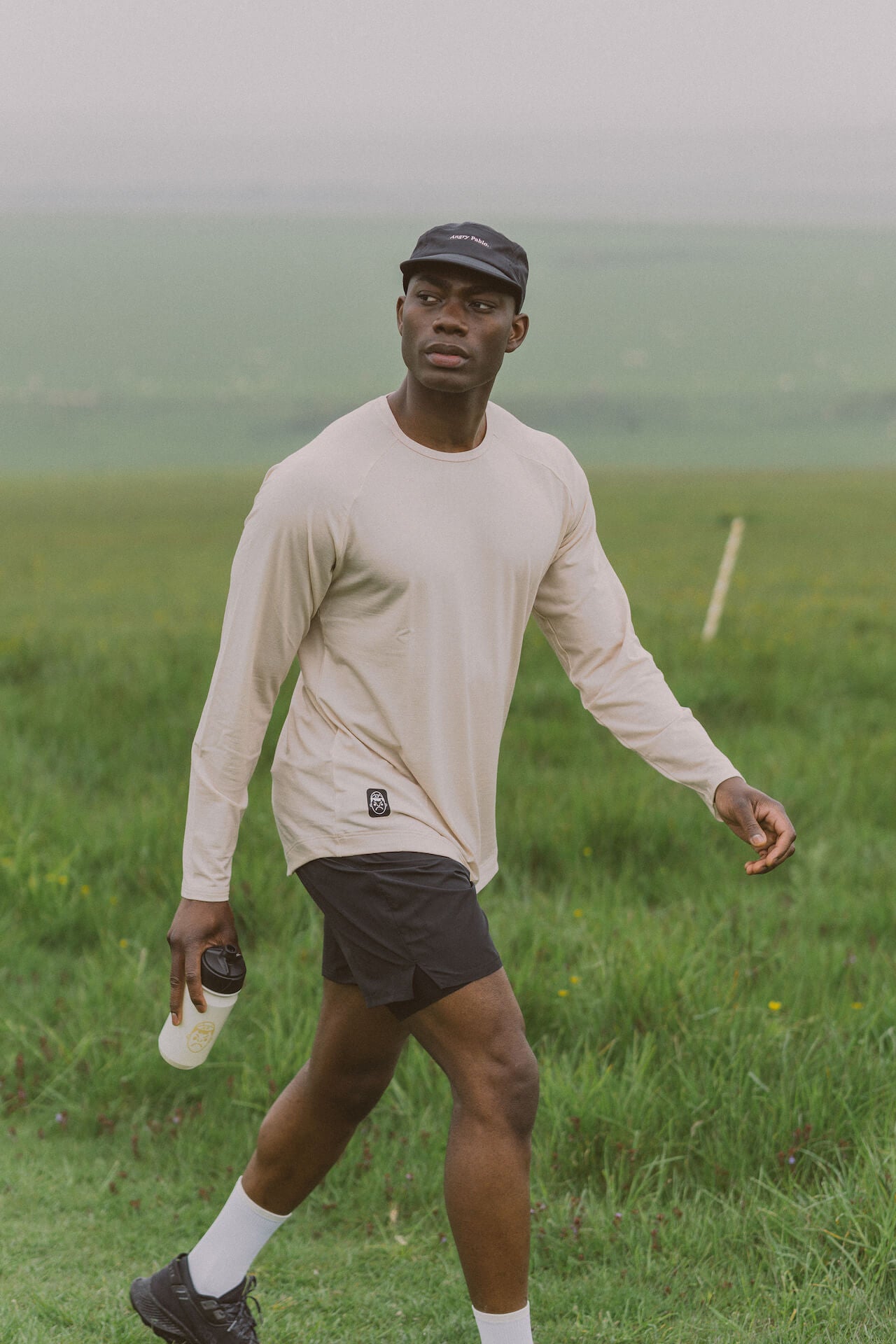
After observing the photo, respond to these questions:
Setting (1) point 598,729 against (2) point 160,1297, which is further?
(1) point 598,729

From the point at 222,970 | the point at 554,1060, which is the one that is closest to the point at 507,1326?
the point at 222,970

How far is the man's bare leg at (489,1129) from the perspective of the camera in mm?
2705

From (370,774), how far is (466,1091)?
61 cm

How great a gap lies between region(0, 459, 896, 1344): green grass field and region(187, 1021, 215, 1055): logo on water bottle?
2.83 feet

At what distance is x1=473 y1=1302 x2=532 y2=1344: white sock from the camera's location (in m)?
2.81

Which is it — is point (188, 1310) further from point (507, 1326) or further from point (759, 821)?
point (759, 821)

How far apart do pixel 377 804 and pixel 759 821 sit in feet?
2.57

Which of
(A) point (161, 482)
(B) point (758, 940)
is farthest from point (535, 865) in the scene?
(A) point (161, 482)

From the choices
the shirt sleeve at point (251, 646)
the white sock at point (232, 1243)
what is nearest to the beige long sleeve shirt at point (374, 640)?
the shirt sleeve at point (251, 646)

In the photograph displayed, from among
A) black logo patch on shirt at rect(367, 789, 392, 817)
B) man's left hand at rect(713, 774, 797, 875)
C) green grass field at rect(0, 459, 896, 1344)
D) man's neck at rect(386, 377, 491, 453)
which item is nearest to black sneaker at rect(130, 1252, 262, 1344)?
green grass field at rect(0, 459, 896, 1344)

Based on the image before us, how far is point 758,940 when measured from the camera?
5184 mm

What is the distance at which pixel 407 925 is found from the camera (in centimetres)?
277

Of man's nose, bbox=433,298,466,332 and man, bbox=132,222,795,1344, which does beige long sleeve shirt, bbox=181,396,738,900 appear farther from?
man's nose, bbox=433,298,466,332

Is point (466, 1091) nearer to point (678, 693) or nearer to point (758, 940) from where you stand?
point (758, 940)
